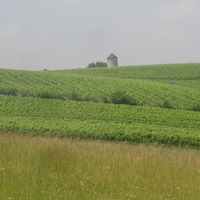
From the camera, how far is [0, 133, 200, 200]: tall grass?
423cm

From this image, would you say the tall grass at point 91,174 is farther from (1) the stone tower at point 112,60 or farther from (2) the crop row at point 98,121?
(1) the stone tower at point 112,60

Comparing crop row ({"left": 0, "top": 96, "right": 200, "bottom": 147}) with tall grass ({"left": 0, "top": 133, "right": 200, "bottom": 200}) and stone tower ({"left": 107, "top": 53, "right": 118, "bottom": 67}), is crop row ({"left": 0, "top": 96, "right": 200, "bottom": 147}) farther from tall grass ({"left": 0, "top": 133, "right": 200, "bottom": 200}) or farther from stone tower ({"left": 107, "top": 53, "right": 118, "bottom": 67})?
stone tower ({"left": 107, "top": 53, "right": 118, "bottom": 67})

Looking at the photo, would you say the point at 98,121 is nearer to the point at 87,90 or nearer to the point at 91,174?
the point at 87,90

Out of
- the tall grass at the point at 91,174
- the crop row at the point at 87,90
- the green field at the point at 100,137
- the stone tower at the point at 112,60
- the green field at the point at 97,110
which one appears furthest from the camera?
the stone tower at the point at 112,60

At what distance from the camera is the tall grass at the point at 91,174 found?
4.23 metres

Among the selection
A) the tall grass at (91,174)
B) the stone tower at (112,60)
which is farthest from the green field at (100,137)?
the stone tower at (112,60)

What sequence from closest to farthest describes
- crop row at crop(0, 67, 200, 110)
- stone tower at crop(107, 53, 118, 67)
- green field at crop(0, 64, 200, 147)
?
green field at crop(0, 64, 200, 147)
crop row at crop(0, 67, 200, 110)
stone tower at crop(107, 53, 118, 67)

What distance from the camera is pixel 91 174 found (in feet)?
16.0

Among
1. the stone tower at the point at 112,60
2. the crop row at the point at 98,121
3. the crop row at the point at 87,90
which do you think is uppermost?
the stone tower at the point at 112,60

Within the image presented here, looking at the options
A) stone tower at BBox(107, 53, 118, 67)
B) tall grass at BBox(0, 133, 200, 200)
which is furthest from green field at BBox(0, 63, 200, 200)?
stone tower at BBox(107, 53, 118, 67)

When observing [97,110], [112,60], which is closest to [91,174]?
[97,110]

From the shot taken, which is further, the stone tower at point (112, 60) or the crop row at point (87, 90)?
the stone tower at point (112, 60)

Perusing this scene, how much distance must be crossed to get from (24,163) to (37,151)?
0.63 metres

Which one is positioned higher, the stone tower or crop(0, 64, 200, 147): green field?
the stone tower
